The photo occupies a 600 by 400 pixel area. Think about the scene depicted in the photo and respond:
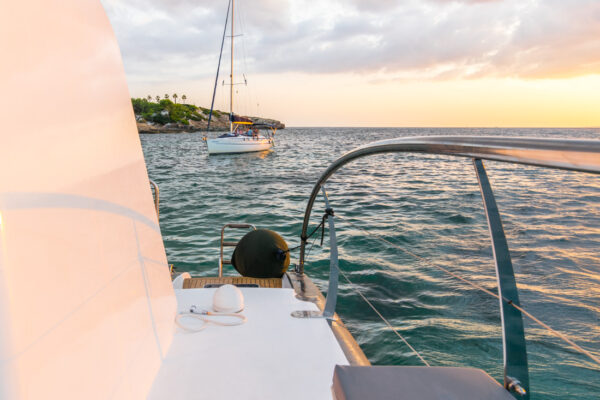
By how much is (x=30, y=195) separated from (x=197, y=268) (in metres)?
4.36

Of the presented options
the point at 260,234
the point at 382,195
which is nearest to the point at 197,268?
the point at 260,234

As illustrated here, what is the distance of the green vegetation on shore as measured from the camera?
270ft

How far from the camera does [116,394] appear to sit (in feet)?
3.60

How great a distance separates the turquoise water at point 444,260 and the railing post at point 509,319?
8cm

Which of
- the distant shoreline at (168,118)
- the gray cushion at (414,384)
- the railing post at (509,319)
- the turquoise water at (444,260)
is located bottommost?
the turquoise water at (444,260)

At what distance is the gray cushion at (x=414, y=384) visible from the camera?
0.78 m

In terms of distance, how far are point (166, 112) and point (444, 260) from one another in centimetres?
8759

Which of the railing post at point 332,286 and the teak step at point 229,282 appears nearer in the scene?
the railing post at point 332,286

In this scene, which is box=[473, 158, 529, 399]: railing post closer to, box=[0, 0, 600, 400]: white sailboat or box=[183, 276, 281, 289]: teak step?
box=[0, 0, 600, 400]: white sailboat

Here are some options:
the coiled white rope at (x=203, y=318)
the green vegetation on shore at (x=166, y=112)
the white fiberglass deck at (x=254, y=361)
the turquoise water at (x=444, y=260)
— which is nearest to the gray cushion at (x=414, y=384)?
the turquoise water at (x=444, y=260)

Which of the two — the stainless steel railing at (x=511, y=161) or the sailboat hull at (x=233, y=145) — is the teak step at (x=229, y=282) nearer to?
the stainless steel railing at (x=511, y=161)

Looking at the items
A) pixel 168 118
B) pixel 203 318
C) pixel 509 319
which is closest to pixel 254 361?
pixel 203 318

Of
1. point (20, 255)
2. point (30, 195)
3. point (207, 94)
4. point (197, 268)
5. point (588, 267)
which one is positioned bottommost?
point (197, 268)

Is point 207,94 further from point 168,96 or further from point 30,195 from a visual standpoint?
point 168,96
